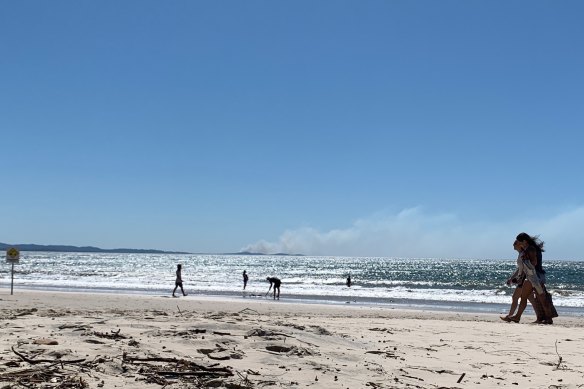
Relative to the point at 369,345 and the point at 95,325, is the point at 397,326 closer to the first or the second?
the point at 369,345

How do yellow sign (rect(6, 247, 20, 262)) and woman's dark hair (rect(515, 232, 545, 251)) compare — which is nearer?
woman's dark hair (rect(515, 232, 545, 251))

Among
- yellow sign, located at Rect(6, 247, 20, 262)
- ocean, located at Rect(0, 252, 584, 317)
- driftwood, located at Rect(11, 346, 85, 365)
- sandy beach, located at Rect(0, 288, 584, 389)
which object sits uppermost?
yellow sign, located at Rect(6, 247, 20, 262)

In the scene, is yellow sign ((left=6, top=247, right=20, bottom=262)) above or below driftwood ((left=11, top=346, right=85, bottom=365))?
above

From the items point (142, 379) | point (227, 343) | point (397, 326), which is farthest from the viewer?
point (397, 326)

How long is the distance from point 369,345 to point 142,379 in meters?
3.37

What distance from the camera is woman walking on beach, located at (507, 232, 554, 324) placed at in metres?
11.2

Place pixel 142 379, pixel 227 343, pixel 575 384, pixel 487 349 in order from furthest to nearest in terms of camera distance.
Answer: pixel 487 349 < pixel 227 343 < pixel 575 384 < pixel 142 379

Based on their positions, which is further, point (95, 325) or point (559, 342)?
point (559, 342)

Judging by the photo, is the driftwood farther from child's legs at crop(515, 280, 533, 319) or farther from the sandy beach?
child's legs at crop(515, 280, 533, 319)

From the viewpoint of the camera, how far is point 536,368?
20.1 ft

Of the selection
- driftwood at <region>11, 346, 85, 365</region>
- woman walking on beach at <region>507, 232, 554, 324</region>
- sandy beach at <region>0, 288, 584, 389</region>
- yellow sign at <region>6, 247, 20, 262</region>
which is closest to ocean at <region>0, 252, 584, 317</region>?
yellow sign at <region>6, 247, 20, 262</region>

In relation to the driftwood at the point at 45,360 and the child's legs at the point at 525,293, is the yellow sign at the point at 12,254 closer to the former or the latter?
the driftwood at the point at 45,360

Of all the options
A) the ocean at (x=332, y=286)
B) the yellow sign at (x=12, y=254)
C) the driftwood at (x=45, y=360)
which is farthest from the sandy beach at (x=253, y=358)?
the ocean at (x=332, y=286)

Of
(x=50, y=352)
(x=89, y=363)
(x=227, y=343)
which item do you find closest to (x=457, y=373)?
(x=227, y=343)
